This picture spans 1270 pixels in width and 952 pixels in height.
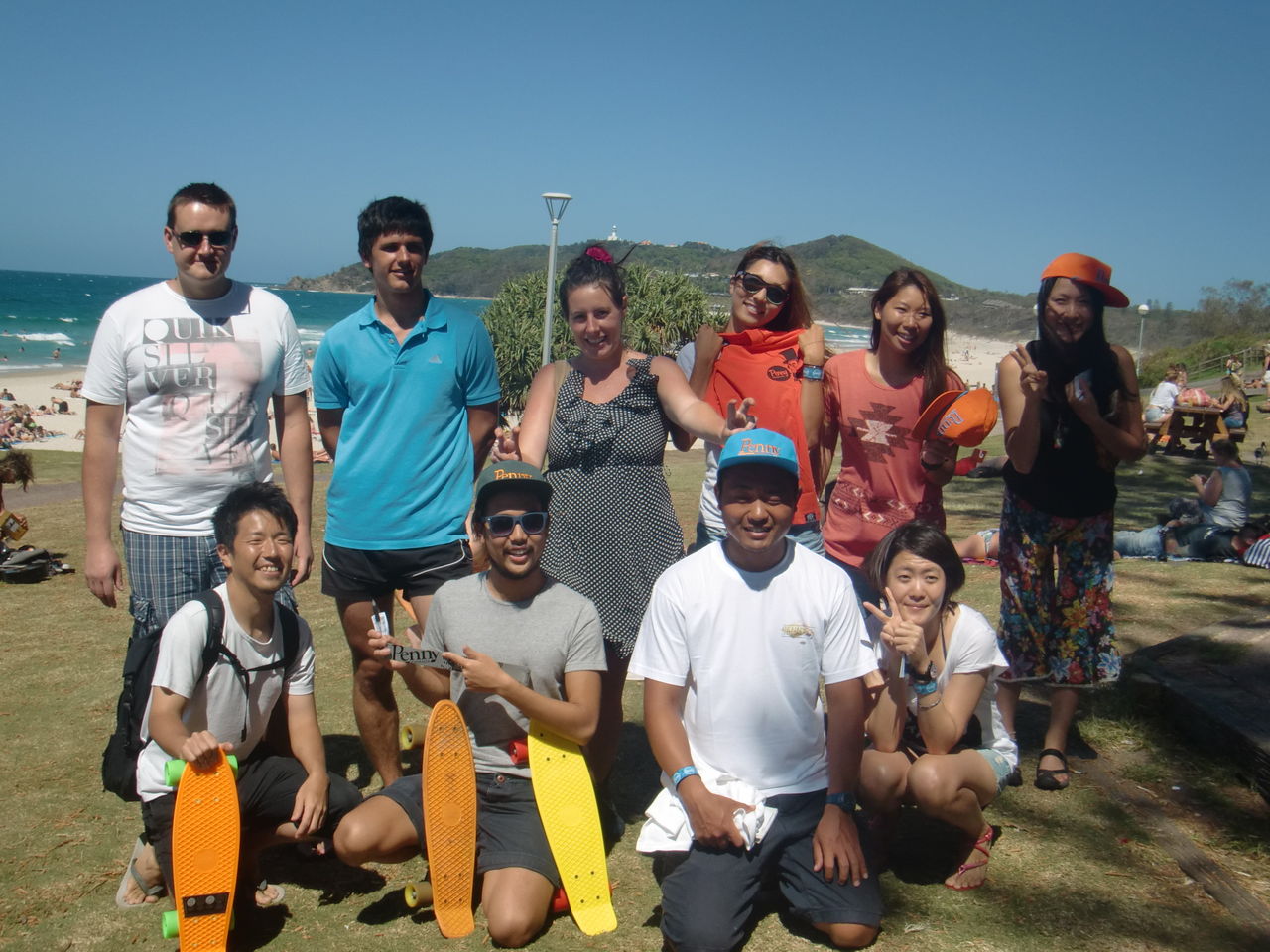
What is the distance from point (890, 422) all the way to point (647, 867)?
1772 millimetres

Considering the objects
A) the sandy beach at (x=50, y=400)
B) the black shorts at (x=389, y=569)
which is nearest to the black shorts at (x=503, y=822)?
the black shorts at (x=389, y=569)

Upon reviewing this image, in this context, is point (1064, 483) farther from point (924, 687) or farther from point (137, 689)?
point (137, 689)

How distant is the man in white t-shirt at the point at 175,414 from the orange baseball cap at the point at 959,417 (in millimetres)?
2246

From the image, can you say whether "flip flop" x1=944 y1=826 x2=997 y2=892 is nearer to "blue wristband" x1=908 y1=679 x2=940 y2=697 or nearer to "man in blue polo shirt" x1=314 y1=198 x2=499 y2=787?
"blue wristband" x1=908 y1=679 x2=940 y2=697

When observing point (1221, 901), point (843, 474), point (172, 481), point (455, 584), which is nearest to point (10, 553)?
point (172, 481)

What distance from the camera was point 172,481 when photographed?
3.34 m

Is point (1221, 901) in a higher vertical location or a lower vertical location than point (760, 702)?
lower

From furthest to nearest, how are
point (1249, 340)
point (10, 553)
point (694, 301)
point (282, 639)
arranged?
point (694, 301) → point (1249, 340) → point (10, 553) → point (282, 639)

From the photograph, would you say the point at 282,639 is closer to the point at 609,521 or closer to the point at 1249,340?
the point at 609,521

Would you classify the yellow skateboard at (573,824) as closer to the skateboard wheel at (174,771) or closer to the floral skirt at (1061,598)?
the skateboard wheel at (174,771)

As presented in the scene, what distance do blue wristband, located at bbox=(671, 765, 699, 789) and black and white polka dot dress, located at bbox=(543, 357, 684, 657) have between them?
0.64m

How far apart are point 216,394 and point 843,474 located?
2.25 m

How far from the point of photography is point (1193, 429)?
46.6ft

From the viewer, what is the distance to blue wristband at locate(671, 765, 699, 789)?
300 centimetres
